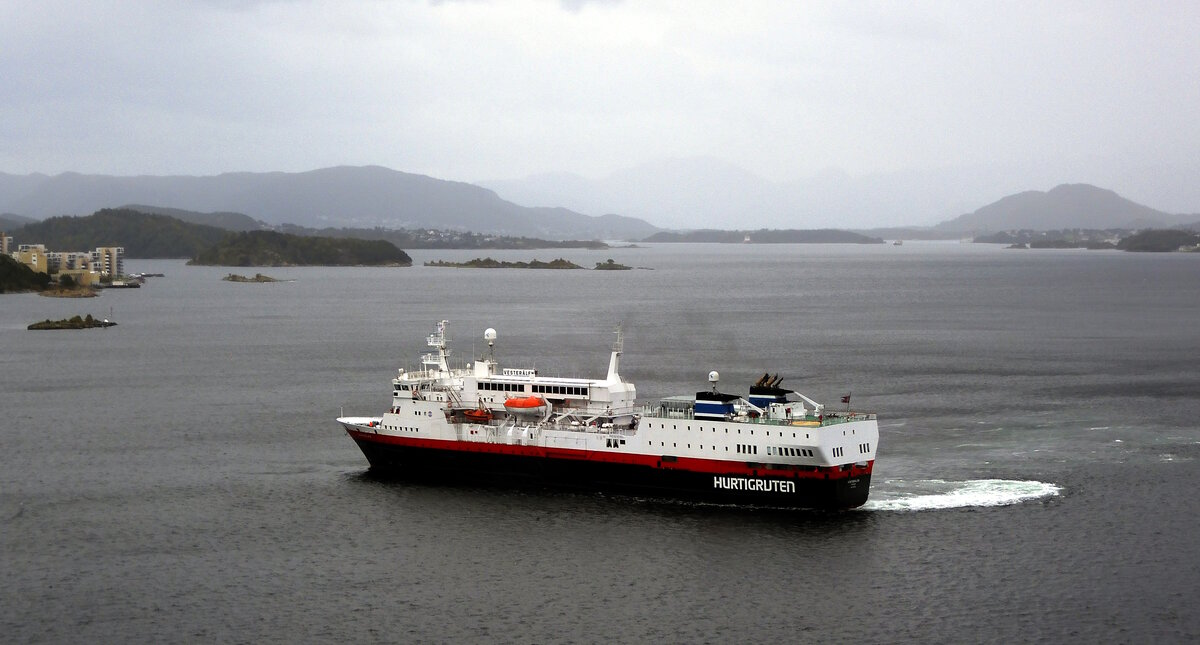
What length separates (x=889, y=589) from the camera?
2781 cm

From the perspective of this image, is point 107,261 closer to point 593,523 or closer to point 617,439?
point 617,439

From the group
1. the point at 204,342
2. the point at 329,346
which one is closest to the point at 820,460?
the point at 329,346

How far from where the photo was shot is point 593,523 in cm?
3288

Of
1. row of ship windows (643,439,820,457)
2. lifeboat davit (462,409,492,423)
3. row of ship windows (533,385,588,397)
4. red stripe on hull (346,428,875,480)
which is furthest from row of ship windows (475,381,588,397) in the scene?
row of ship windows (643,439,820,457)

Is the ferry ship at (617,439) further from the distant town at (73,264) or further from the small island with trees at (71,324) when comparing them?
the distant town at (73,264)

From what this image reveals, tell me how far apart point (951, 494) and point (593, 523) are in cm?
1092

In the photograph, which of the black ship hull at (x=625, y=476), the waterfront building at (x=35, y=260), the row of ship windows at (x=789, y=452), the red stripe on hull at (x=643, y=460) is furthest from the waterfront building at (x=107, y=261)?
the row of ship windows at (x=789, y=452)

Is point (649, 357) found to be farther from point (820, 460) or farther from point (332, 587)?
point (332, 587)

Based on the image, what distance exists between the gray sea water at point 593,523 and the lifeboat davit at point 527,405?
2.84 metres

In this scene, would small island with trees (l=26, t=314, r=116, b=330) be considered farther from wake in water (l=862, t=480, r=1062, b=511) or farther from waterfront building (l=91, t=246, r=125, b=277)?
waterfront building (l=91, t=246, r=125, b=277)

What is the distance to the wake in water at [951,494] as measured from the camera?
112 ft

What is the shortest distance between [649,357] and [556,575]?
38882mm

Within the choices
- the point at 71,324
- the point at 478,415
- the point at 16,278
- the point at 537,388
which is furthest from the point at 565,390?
the point at 16,278

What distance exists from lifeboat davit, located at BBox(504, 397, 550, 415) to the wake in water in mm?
10591
